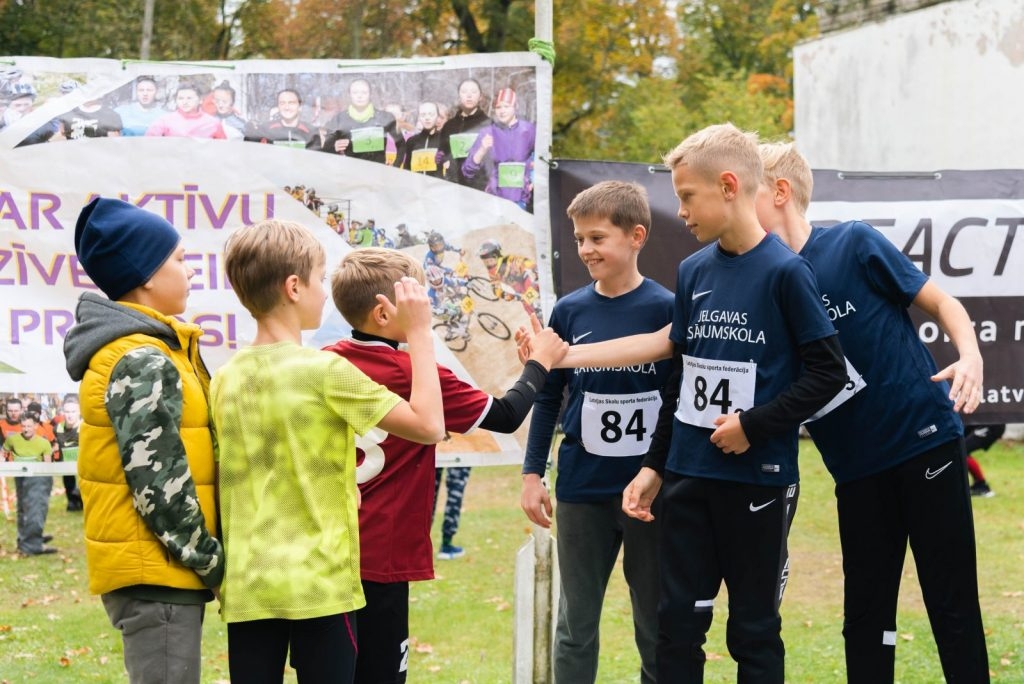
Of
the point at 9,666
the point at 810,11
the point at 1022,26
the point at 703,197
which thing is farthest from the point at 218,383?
the point at 810,11

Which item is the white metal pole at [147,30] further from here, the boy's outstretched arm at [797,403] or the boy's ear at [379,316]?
the boy's outstretched arm at [797,403]

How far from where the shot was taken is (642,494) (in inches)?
143

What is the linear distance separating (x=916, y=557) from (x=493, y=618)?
369cm

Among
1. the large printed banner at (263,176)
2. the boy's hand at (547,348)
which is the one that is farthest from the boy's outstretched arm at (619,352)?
the large printed banner at (263,176)

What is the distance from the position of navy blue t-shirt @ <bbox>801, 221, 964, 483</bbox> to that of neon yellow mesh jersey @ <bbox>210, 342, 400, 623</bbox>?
1.56 meters

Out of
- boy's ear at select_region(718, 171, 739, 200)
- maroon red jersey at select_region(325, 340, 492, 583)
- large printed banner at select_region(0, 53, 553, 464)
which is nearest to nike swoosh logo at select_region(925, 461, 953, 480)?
boy's ear at select_region(718, 171, 739, 200)

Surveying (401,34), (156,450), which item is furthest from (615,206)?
(401,34)

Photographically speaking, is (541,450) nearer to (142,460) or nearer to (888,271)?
(888,271)

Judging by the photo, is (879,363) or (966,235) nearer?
(879,363)

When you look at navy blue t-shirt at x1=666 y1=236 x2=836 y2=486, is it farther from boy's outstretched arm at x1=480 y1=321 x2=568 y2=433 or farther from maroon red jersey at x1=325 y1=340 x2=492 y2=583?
maroon red jersey at x1=325 y1=340 x2=492 y2=583

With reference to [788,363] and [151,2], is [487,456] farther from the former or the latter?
[151,2]

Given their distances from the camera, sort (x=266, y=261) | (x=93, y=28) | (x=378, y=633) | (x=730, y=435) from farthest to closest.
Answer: (x=93, y=28)
(x=378, y=633)
(x=730, y=435)
(x=266, y=261)

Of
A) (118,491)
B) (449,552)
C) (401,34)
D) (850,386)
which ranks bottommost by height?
(449,552)

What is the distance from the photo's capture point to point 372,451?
3500 millimetres
